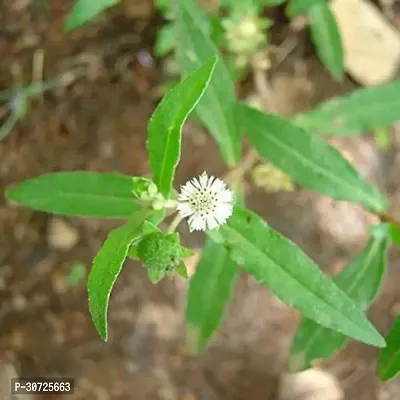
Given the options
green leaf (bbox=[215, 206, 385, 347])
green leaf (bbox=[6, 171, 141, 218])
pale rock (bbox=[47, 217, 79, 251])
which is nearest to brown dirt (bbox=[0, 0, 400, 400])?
pale rock (bbox=[47, 217, 79, 251])

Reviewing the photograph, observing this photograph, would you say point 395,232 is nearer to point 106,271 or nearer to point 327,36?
point 327,36

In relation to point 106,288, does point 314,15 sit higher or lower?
higher

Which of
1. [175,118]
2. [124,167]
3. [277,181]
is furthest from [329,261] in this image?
[175,118]

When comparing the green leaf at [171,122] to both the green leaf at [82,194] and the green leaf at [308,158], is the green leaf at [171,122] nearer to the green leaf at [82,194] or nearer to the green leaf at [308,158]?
the green leaf at [82,194]

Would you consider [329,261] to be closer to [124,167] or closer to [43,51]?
[124,167]

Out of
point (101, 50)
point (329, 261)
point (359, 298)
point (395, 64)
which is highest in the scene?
point (101, 50)

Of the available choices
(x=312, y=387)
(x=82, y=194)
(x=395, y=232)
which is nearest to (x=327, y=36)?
(x=395, y=232)

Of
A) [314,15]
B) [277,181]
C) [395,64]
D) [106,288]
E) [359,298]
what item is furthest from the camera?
[395,64]
